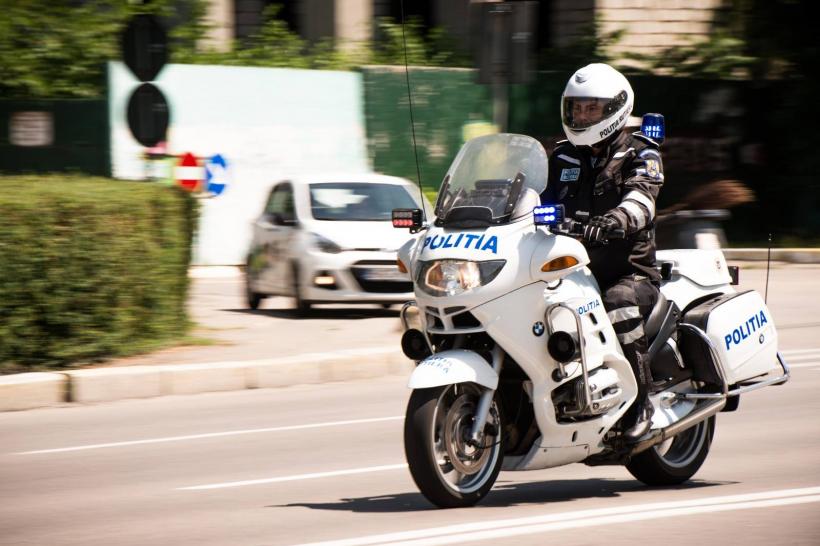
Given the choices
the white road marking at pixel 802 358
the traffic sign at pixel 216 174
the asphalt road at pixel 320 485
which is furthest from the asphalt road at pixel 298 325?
the traffic sign at pixel 216 174

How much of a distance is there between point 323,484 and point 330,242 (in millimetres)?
7811

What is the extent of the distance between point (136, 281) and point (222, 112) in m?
10.2

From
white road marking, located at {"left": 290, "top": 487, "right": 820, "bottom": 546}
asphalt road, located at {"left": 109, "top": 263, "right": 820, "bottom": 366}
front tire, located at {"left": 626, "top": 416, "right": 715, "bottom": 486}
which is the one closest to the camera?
white road marking, located at {"left": 290, "top": 487, "right": 820, "bottom": 546}

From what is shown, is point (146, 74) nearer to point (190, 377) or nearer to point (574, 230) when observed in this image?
point (190, 377)

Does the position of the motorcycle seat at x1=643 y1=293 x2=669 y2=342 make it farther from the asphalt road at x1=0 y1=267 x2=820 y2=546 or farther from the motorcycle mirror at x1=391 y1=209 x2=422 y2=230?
the motorcycle mirror at x1=391 y1=209 x2=422 y2=230

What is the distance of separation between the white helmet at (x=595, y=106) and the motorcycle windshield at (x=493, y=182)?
0.27 m

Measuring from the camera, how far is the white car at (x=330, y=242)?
14.7m

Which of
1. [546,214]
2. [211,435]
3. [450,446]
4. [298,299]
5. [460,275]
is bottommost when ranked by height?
[298,299]

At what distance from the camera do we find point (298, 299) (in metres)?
15.2

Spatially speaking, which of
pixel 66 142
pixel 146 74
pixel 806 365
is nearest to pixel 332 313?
pixel 146 74

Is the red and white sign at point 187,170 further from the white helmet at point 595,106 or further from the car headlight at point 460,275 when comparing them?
the car headlight at point 460,275

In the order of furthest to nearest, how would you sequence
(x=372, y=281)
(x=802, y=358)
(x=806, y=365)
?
(x=372, y=281), (x=802, y=358), (x=806, y=365)

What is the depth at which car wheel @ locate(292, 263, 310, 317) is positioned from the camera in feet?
49.4

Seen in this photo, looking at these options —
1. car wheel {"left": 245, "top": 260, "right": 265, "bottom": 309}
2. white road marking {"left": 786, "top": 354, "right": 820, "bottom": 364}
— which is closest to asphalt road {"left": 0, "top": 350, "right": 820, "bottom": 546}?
white road marking {"left": 786, "top": 354, "right": 820, "bottom": 364}
